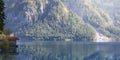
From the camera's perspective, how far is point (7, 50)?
136125 millimetres

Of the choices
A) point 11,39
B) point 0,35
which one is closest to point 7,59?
point 0,35

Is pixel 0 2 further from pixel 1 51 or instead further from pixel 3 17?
pixel 1 51

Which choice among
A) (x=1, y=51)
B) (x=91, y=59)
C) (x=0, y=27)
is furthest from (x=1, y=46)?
(x=0, y=27)

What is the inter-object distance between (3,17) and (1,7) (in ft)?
8.78

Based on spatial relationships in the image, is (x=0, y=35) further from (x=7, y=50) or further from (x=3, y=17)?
(x=3, y=17)

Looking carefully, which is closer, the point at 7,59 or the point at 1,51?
the point at 7,59

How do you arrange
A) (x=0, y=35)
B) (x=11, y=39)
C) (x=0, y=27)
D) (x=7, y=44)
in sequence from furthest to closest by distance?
(x=11, y=39), (x=7, y=44), (x=0, y=35), (x=0, y=27)


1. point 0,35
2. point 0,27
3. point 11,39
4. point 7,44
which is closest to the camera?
point 0,27

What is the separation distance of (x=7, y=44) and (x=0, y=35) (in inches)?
430

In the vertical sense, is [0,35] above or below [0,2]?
below

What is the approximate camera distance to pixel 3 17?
98.7 meters

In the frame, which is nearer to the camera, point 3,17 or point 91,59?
point 3,17

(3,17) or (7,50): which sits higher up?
(3,17)

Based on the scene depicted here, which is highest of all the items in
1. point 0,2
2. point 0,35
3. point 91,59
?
point 0,2
